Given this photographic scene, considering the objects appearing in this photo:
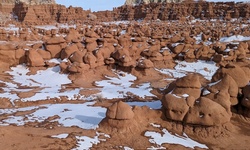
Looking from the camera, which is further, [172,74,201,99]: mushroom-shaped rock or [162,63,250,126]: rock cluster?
[172,74,201,99]: mushroom-shaped rock

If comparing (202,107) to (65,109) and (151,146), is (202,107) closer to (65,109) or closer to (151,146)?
(151,146)

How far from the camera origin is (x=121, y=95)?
17.2m

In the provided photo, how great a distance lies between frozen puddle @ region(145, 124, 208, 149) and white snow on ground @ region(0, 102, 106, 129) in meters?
2.20

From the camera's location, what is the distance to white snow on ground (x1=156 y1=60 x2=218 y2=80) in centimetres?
2527

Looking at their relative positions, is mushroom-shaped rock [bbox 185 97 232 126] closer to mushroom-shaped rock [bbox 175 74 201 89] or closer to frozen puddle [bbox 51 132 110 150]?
mushroom-shaped rock [bbox 175 74 201 89]

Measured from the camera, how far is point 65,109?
1385 centimetres

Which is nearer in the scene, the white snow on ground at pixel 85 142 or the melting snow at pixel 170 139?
the white snow on ground at pixel 85 142

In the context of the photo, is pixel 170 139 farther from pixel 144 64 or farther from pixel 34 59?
pixel 34 59

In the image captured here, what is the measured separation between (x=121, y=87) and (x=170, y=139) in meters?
8.80

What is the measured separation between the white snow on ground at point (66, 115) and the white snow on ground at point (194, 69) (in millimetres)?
12156

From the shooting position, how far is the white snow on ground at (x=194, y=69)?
25.3 m

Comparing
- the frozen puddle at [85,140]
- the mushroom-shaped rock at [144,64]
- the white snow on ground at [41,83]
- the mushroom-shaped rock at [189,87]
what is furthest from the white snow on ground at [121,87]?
the frozen puddle at [85,140]

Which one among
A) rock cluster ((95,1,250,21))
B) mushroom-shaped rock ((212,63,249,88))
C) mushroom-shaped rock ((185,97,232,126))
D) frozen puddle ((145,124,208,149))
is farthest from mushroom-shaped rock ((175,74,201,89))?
rock cluster ((95,1,250,21))

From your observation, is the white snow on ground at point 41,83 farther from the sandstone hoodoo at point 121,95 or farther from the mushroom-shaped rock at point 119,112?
the mushroom-shaped rock at point 119,112
